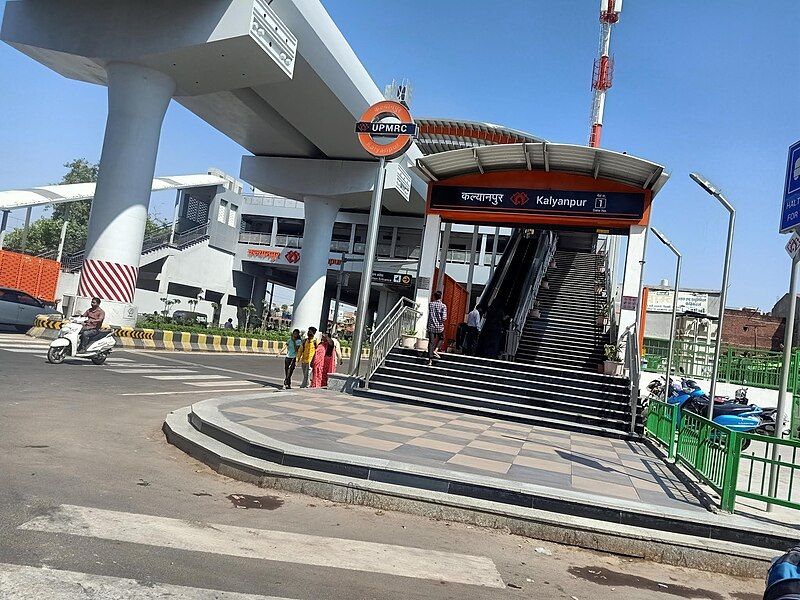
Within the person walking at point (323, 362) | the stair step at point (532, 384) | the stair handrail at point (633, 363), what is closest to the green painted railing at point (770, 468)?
the stair handrail at point (633, 363)

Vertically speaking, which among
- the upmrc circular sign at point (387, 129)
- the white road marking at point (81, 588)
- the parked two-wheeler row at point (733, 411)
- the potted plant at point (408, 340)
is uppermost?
the upmrc circular sign at point (387, 129)

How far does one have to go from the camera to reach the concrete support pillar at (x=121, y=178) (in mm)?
18531

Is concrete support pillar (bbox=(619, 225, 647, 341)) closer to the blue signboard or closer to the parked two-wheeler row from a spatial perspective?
the parked two-wheeler row

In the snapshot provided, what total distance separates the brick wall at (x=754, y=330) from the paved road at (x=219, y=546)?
126ft

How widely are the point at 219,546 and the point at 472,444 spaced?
4.99 m

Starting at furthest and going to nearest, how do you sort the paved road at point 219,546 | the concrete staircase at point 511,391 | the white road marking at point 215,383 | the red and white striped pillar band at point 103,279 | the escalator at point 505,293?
1. the red and white striped pillar band at point 103,279
2. the escalator at point 505,293
3. the white road marking at point 215,383
4. the concrete staircase at point 511,391
5. the paved road at point 219,546

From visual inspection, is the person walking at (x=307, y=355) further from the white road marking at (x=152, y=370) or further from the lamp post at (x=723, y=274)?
the lamp post at (x=723, y=274)

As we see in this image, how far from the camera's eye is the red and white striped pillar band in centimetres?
1870

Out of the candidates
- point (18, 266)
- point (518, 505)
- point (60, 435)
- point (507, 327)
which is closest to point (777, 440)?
point (518, 505)

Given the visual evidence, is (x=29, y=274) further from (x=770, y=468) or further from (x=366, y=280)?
(x=770, y=468)

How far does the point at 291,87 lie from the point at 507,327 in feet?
39.3

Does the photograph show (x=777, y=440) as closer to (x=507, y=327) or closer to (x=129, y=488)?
(x=129, y=488)

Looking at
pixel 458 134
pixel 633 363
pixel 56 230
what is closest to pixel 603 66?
pixel 458 134

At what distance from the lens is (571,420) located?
1261 centimetres
